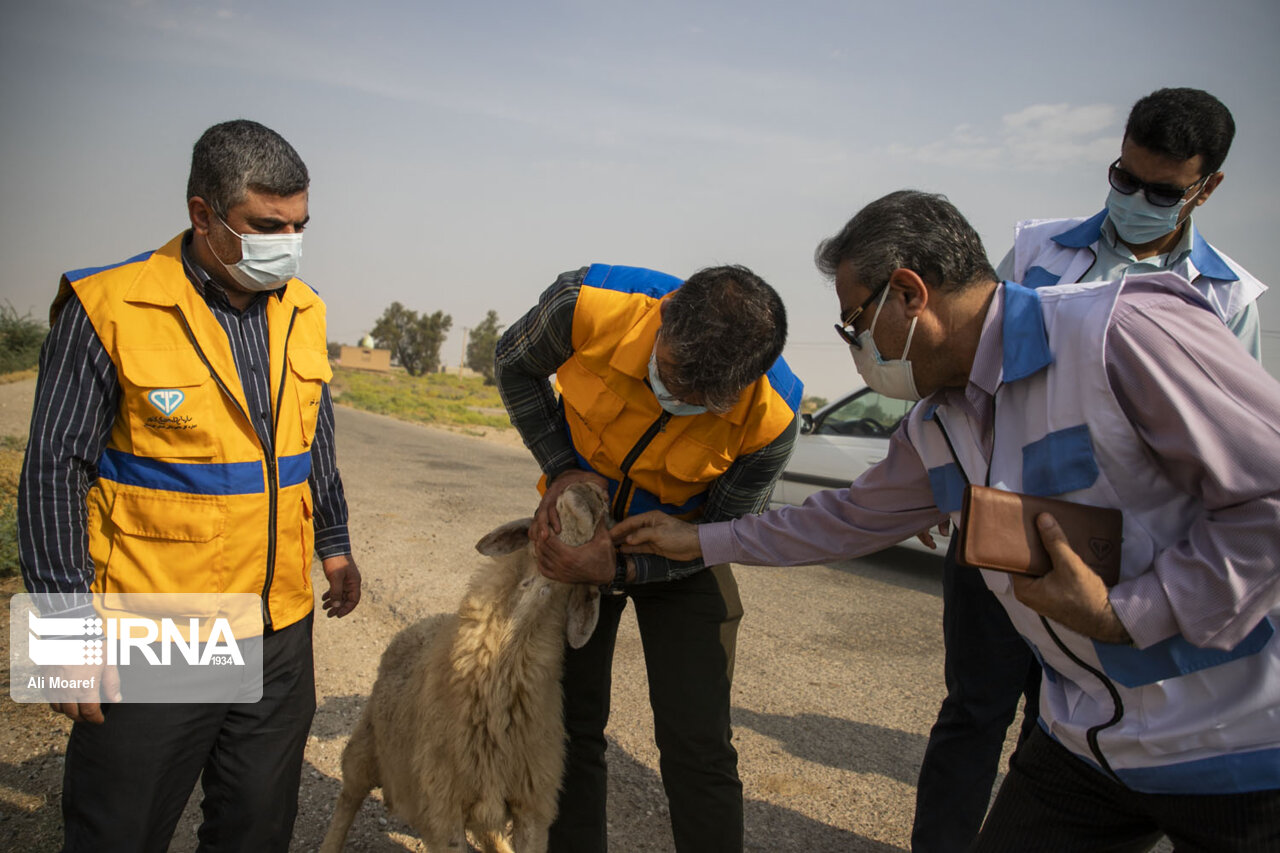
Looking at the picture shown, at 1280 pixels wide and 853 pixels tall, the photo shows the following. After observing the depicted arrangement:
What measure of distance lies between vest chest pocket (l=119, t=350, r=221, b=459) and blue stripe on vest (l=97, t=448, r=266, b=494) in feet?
0.11

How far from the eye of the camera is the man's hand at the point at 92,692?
2197mm

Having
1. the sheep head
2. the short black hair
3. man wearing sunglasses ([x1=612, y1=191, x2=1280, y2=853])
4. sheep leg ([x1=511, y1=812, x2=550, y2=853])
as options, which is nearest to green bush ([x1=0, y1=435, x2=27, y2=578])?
the sheep head

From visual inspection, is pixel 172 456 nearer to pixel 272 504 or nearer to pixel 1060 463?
pixel 272 504

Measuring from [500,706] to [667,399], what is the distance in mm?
1248

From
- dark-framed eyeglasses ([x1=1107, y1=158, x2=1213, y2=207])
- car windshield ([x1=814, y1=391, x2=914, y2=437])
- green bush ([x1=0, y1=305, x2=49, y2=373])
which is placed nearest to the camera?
dark-framed eyeglasses ([x1=1107, y1=158, x2=1213, y2=207])

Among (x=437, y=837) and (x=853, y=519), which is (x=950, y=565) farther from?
(x=437, y=837)

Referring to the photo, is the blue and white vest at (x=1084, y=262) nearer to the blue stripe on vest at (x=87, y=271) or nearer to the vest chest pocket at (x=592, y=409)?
the vest chest pocket at (x=592, y=409)

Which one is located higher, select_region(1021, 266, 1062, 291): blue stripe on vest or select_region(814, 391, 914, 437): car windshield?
select_region(1021, 266, 1062, 291): blue stripe on vest

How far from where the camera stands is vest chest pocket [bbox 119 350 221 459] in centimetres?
229

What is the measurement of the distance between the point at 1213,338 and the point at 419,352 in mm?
71617

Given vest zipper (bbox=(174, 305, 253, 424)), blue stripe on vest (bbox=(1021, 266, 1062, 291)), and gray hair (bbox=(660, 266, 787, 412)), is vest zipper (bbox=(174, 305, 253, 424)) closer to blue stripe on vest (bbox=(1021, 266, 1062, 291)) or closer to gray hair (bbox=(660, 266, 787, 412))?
gray hair (bbox=(660, 266, 787, 412))

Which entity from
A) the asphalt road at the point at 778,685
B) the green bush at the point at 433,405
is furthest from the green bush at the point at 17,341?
the asphalt road at the point at 778,685

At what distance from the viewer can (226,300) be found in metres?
2.59

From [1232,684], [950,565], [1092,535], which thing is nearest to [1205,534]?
[1092,535]
